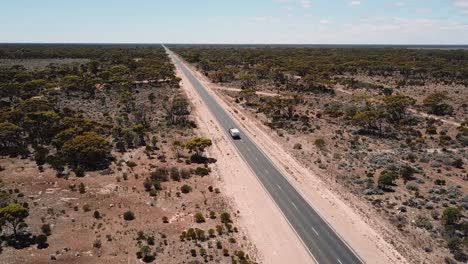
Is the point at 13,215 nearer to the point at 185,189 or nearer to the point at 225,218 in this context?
the point at 185,189

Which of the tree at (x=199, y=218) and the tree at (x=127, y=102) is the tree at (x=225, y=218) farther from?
the tree at (x=127, y=102)

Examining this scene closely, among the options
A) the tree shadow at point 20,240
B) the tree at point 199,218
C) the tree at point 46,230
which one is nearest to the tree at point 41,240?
the tree shadow at point 20,240

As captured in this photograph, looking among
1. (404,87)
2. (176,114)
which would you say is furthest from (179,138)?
(404,87)

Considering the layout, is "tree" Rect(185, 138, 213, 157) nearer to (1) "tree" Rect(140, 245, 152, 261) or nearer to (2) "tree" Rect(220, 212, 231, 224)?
(2) "tree" Rect(220, 212, 231, 224)

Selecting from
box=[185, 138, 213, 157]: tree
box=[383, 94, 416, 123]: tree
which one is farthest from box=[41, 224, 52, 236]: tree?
box=[383, 94, 416, 123]: tree

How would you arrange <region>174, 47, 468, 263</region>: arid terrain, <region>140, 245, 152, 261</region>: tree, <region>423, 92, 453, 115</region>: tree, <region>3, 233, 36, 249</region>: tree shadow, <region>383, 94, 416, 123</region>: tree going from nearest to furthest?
<region>140, 245, 152, 261</region>: tree → <region>3, 233, 36, 249</region>: tree shadow → <region>174, 47, 468, 263</region>: arid terrain → <region>383, 94, 416, 123</region>: tree → <region>423, 92, 453, 115</region>: tree

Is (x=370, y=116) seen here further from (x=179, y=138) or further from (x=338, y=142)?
(x=179, y=138)
